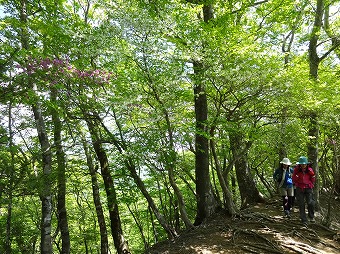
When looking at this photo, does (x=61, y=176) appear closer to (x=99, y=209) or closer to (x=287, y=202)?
(x=99, y=209)

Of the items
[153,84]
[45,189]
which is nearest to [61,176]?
[45,189]

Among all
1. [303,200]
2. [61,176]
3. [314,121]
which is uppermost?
[314,121]

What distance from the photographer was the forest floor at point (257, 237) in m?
6.05

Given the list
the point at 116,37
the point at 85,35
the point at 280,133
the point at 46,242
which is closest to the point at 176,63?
the point at 116,37

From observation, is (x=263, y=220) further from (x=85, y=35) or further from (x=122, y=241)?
(x=85, y=35)

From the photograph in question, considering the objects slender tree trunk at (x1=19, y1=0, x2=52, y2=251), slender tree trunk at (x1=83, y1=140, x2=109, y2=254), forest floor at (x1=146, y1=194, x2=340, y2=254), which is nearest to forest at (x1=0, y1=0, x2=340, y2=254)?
slender tree trunk at (x1=19, y1=0, x2=52, y2=251)

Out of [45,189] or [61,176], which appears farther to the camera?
[61,176]

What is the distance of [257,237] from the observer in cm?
666

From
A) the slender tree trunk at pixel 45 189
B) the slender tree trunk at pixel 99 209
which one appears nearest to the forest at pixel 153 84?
the slender tree trunk at pixel 45 189

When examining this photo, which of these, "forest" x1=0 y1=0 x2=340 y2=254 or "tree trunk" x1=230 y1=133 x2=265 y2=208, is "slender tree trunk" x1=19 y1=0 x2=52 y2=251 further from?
"tree trunk" x1=230 y1=133 x2=265 y2=208

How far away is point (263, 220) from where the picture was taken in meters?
7.93

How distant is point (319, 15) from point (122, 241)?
1052 centimetres

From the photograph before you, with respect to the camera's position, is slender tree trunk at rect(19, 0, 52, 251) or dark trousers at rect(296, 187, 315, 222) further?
slender tree trunk at rect(19, 0, 52, 251)

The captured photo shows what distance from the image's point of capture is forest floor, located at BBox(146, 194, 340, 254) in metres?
6.05
